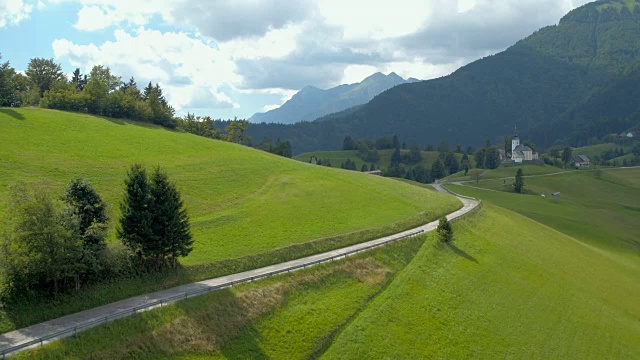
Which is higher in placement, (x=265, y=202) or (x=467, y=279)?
(x=265, y=202)

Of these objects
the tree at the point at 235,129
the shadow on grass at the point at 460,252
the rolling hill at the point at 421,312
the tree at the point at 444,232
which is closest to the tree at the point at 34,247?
the rolling hill at the point at 421,312

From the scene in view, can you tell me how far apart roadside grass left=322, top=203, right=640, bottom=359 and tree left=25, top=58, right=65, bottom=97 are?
99.5 metres

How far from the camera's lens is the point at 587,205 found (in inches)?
5522

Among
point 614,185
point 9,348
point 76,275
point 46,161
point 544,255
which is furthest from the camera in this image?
point 614,185

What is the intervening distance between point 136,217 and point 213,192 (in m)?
25.2

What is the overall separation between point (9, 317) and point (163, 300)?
958 cm

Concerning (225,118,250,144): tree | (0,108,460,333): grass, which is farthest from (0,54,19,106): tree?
(225,118,250,144): tree

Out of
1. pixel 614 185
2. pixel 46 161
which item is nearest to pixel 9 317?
pixel 46 161

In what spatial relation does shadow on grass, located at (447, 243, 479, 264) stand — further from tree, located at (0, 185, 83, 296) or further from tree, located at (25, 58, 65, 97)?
tree, located at (25, 58, 65, 97)

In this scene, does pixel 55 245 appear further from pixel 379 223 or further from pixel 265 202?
pixel 379 223

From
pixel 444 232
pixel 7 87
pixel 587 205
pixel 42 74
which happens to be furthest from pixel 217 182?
pixel 587 205

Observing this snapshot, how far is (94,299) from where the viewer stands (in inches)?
1391

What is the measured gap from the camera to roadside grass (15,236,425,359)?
1198 inches

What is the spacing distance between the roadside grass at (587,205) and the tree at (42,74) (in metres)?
108
